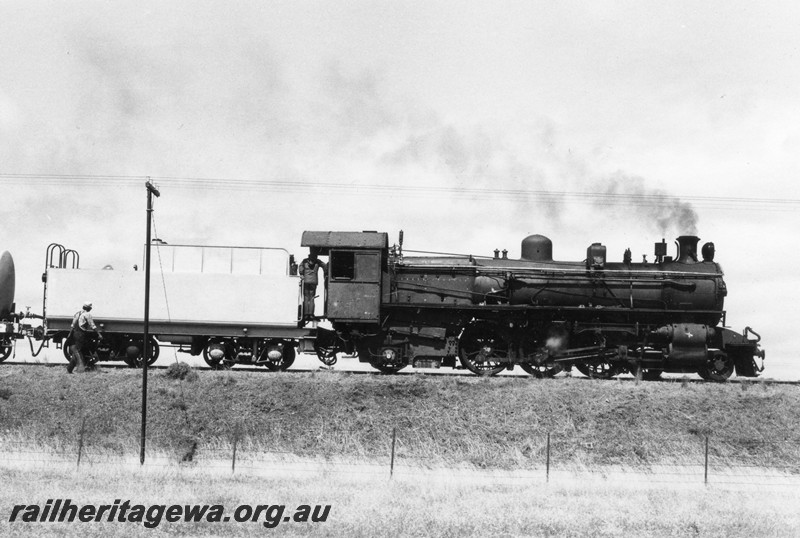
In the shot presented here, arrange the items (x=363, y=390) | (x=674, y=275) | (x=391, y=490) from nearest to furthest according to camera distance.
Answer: (x=391, y=490) → (x=363, y=390) → (x=674, y=275)

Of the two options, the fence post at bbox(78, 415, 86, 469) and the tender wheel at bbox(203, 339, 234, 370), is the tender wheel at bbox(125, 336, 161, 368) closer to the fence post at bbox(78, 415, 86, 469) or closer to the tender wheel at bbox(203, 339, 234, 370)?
the tender wheel at bbox(203, 339, 234, 370)

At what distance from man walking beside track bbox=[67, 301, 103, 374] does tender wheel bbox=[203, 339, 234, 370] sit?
249 centimetres

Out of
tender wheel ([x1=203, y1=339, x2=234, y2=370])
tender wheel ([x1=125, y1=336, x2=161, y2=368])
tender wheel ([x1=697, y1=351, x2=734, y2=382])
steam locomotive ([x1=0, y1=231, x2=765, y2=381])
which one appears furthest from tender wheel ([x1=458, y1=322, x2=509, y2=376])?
tender wheel ([x1=125, y1=336, x2=161, y2=368])

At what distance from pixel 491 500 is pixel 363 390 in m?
5.24

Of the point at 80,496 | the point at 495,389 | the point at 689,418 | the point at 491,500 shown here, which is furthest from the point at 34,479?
the point at 689,418

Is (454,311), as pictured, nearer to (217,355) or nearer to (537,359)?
(537,359)

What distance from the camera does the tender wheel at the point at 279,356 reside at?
59.7 ft

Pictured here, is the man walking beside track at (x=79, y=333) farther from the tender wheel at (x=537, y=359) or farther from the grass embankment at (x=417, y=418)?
the tender wheel at (x=537, y=359)

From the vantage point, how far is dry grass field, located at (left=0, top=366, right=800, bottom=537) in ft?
36.6

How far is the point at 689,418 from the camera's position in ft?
50.9

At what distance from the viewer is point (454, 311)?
17.9m

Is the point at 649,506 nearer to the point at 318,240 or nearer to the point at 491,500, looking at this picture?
the point at 491,500

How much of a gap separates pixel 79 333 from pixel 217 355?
316 centimetres

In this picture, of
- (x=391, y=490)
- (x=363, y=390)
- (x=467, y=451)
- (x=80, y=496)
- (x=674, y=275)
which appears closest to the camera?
(x=80, y=496)
